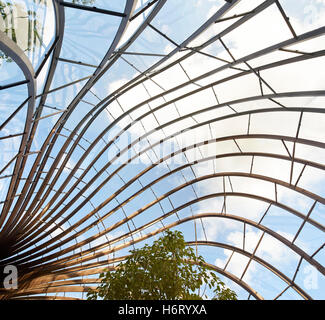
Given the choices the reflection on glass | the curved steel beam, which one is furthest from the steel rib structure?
the reflection on glass

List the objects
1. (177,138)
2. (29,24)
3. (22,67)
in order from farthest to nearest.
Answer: (177,138), (22,67), (29,24)

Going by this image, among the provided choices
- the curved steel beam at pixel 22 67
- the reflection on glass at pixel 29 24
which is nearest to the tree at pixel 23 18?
the reflection on glass at pixel 29 24

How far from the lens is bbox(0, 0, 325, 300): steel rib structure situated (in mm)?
12047

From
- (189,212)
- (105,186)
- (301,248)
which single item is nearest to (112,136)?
(105,186)

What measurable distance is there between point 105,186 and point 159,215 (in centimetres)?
753

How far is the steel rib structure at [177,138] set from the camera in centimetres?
1205

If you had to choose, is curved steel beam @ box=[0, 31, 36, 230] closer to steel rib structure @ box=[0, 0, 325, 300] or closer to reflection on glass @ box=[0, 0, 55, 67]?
steel rib structure @ box=[0, 0, 325, 300]

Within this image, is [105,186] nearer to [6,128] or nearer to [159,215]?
[159,215]

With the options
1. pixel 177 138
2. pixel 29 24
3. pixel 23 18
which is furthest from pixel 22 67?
pixel 177 138

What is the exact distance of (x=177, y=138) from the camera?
26438 mm

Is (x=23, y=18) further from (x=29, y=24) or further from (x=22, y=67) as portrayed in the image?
(x=22, y=67)

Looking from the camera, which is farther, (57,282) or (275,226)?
(57,282)

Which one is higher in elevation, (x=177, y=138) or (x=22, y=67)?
(x=177, y=138)

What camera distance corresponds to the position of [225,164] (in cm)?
2817
